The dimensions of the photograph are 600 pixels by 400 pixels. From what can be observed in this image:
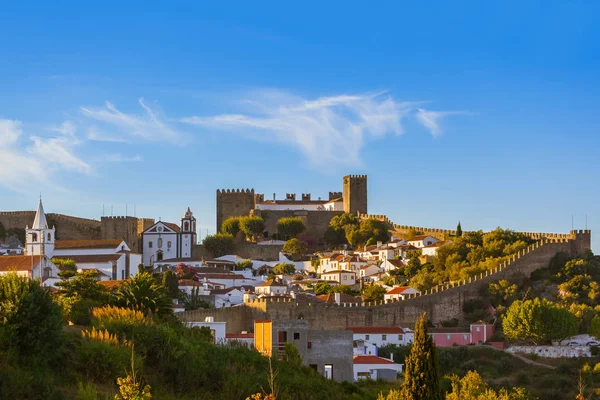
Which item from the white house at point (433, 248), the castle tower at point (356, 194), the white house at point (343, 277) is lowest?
the white house at point (343, 277)

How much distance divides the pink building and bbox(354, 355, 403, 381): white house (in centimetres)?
650

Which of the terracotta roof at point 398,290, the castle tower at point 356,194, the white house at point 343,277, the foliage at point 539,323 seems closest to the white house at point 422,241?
the white house at point 343,277

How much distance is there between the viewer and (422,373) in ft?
63.1

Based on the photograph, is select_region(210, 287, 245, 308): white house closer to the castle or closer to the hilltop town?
the hilltop town

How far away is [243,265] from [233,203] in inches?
454

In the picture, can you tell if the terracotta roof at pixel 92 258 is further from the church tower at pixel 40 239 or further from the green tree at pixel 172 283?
the green tree at pixel 172 283

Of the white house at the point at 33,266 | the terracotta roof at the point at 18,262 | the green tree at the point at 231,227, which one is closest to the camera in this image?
the white house at the point at 33,266

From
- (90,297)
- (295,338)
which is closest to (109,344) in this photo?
(90,297)

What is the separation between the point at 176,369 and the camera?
17656 millimetres

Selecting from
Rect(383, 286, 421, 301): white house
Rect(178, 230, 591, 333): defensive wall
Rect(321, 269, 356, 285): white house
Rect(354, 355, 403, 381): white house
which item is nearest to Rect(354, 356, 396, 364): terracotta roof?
Rect(354, 355, 403, 381): white house

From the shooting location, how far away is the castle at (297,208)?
236 ft

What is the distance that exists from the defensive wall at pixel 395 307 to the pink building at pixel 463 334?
7.09ft

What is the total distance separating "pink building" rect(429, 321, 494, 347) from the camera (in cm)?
4506

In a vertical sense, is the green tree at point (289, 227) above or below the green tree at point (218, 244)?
above
